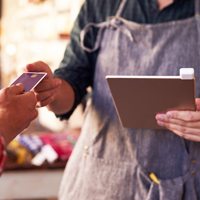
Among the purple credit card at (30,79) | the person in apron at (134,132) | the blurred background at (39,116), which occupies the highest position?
the purple credit card at (30,79)

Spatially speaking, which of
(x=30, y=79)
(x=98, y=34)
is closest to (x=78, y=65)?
(x=98, y=34)

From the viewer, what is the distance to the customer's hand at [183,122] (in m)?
0.88

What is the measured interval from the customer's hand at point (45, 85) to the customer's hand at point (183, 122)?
25 cm

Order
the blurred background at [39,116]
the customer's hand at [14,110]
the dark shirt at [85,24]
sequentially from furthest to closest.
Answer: the blurred background at [39,116] < the dark shirt at [85,24] < the customer's hand at [14,110]

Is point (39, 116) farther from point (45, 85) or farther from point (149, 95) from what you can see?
point (149, 95)

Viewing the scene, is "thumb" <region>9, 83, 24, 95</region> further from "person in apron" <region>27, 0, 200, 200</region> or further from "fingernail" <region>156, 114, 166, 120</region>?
"fingernail" <region>156, 114, 166, 120</region>

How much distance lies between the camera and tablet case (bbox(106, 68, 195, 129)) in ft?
2.69

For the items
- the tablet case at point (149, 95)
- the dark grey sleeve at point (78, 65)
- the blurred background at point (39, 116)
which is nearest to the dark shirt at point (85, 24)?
the dark grey sleeve at point (78, 65)

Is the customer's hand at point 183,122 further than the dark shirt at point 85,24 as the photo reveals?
No

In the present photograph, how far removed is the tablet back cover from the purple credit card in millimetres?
158

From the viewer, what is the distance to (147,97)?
895 millimetres

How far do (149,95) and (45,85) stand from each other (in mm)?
256

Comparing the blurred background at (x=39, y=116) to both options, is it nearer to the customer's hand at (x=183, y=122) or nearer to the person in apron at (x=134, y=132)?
the person in apron at (x=134, y=132)

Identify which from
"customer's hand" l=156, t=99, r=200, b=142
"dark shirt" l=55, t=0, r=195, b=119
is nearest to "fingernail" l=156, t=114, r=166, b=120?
"customer's hand" l=156, t=99, r=200, b=142
